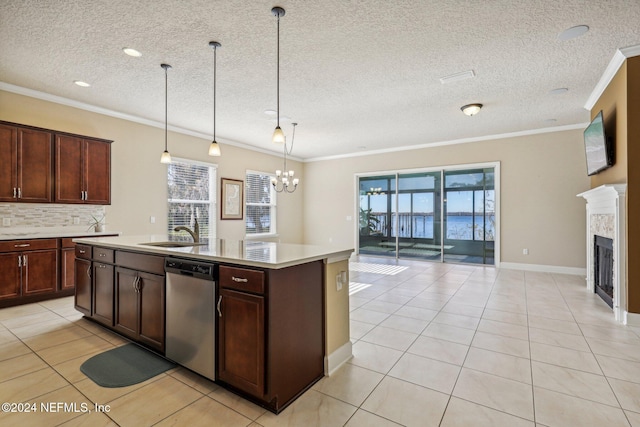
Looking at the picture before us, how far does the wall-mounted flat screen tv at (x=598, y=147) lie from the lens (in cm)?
374

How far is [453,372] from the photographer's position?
2268mm

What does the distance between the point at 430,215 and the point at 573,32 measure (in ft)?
15.9

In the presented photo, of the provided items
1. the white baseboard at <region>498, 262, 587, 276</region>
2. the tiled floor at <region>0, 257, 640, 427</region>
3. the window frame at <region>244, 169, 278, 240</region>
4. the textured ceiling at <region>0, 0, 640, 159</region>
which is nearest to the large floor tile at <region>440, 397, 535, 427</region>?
the tiled floor at <region>0, 257, 640, 427</region>

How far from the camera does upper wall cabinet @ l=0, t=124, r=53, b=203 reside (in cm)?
371

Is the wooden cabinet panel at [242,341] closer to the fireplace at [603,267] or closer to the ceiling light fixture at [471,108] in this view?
the fireplace at [603,267]

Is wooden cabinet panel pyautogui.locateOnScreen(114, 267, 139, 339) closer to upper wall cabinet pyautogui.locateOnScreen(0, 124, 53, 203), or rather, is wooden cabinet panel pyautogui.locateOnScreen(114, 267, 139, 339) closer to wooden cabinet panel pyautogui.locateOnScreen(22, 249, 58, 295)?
wooden cabinet panel pyautogui.locateOnScreen(22, 249, 58, 295)

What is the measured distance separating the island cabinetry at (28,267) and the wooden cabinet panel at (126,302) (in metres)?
2.00

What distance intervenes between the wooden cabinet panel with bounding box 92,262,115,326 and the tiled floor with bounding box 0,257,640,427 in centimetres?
16

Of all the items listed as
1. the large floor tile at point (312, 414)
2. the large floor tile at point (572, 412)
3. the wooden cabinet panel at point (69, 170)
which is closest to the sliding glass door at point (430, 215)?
the large floor tile at point (572, 412)

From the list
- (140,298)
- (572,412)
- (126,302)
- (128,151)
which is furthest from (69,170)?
(572,412)

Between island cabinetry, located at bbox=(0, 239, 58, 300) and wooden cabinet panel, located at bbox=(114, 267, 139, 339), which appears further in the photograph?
island cabinetry, located at bbox=(0, 239, 58, 300)

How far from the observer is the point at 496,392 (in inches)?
79.4

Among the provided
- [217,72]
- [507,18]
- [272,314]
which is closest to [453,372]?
[272,314]

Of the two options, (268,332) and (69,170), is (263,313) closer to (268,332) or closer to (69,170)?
(268,332)
